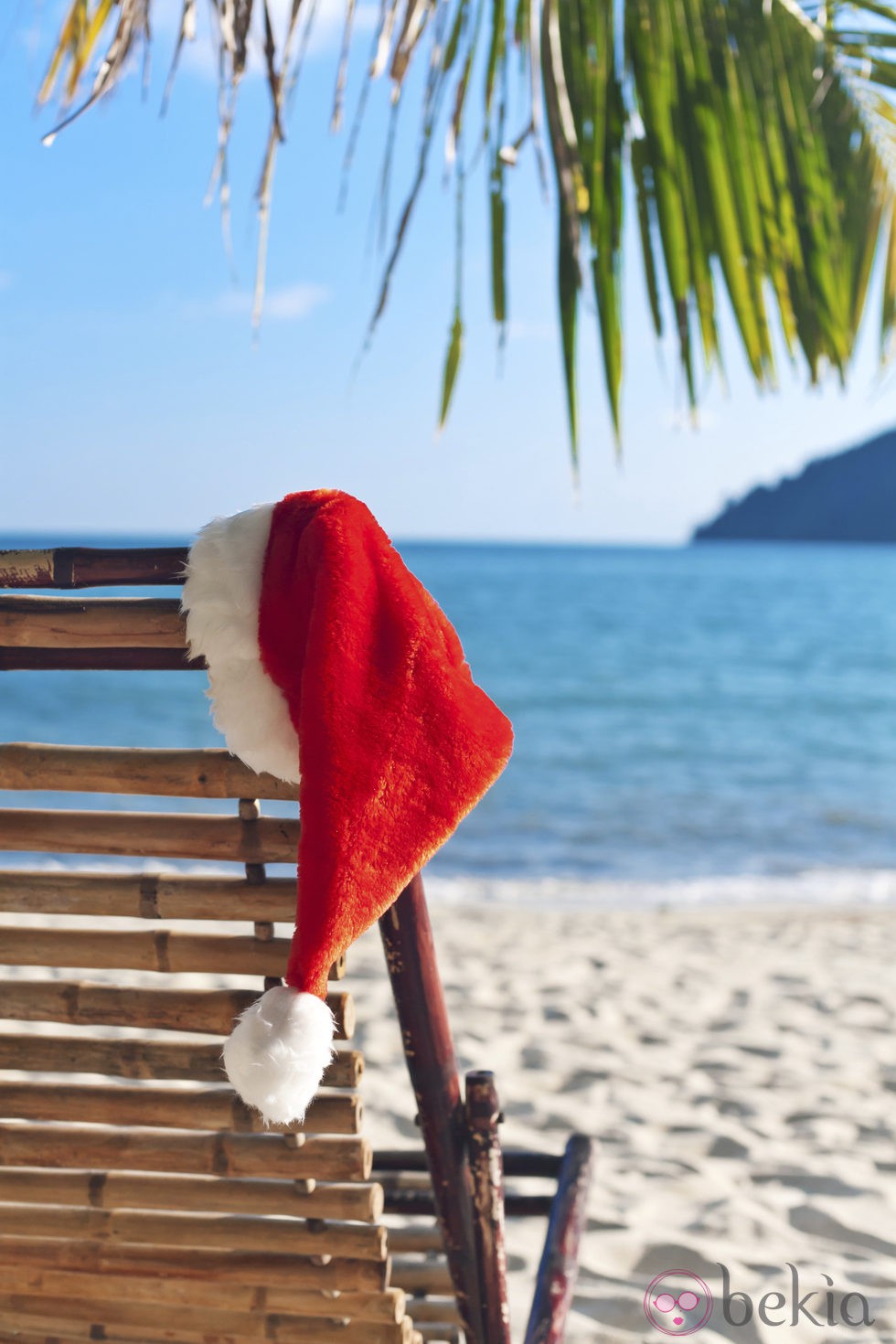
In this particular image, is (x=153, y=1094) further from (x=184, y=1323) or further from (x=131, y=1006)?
(x=184, y=1323)

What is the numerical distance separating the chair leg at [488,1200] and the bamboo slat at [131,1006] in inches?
7.7

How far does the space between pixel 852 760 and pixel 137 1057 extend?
1085 cm

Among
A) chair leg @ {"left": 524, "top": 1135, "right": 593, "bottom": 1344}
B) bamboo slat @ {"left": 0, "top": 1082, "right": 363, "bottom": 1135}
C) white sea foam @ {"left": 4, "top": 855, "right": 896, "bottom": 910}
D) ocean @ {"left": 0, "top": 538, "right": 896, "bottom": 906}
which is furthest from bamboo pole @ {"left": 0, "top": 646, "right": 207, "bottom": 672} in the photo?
ocean @ {"left": 0, "top": 538, "right": 896, "bottom": 906}

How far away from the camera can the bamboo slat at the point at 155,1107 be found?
108 centimetres

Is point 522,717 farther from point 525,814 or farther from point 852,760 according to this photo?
point 525,814

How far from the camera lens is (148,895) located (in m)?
1.08

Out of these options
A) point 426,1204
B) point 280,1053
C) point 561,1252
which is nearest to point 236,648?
point 280,1053

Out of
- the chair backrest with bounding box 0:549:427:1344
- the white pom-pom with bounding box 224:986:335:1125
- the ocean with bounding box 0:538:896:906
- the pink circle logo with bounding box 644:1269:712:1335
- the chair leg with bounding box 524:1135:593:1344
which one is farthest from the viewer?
the ocean with bounding box 0:538:896:906

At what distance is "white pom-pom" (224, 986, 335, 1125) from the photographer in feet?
2.97

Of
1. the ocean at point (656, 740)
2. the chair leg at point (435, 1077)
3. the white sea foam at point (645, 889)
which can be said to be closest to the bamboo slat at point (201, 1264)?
the chair leg at point (435, 1077)

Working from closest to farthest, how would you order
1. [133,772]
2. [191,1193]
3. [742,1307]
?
[133,772]
[191,1193]
[742,1307]

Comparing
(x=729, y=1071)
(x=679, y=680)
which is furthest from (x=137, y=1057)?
(x=679, y=680)

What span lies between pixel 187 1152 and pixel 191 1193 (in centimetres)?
5

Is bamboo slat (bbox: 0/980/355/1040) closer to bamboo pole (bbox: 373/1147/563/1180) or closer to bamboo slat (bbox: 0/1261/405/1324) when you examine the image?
bamboo slat (bbox: 0/1261/405/1324)
